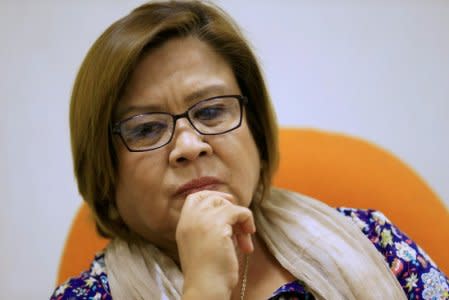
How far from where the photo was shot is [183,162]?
878 millimetres

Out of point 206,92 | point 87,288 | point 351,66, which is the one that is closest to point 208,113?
point 206,92

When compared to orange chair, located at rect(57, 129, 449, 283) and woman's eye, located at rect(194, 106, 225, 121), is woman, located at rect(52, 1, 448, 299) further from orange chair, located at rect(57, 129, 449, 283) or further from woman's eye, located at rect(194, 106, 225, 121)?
orange chair, located at rect(57, 129, 449, 283)

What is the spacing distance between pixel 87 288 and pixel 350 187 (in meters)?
0.66

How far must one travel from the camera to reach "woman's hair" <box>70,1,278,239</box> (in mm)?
905

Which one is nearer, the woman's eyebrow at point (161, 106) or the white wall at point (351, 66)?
the woman's eyebrow at point (161, 106)

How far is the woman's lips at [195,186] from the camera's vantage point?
879 millimetres

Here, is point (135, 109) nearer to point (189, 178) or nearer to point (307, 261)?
point (189, 178)

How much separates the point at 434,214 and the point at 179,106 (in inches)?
26.3

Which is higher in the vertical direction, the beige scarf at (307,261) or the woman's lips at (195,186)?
the woman's lips at (195,186)

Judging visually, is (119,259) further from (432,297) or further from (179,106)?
(432,297)

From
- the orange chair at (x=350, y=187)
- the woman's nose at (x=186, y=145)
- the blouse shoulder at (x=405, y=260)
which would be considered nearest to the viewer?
the woman's nose at (x=186, y=145)

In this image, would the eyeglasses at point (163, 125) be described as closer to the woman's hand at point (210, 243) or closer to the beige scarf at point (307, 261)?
the woman's hand at point (210, 243)

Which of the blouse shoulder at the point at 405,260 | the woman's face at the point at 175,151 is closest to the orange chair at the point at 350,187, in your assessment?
the blouse shoulder at the point at 405,260

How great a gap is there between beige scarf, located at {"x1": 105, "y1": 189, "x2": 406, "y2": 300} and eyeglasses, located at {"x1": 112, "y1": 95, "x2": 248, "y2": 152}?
0.79 ft
